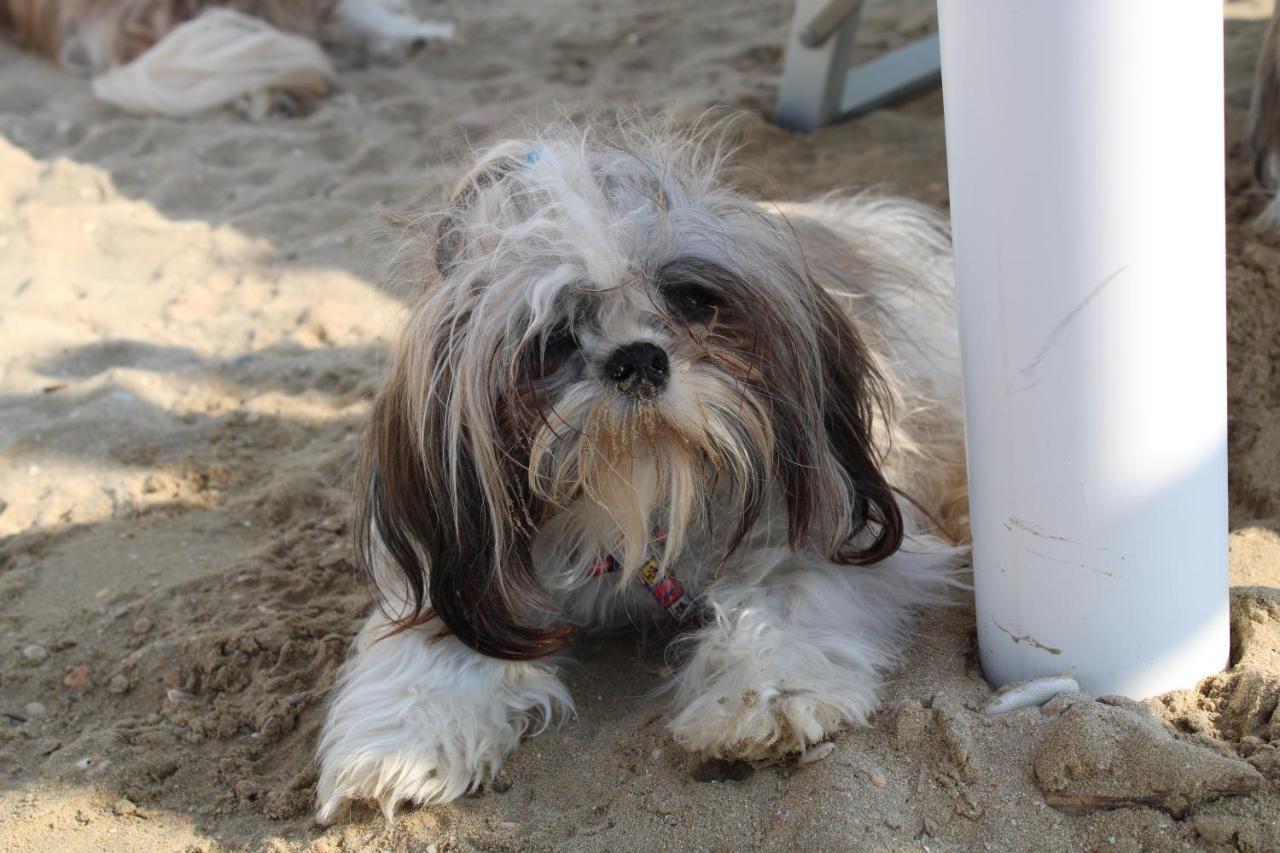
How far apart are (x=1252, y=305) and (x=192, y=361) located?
275 centimetres

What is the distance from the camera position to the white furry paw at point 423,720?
203 centimetres

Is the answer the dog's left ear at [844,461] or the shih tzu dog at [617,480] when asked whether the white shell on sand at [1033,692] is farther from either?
the dog's left ear at [844,461]

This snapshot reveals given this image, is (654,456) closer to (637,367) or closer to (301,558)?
(637,367)

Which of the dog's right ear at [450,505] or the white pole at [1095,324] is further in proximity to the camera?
the dog's right ear at [450,505]

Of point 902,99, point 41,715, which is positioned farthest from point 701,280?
point 902,99

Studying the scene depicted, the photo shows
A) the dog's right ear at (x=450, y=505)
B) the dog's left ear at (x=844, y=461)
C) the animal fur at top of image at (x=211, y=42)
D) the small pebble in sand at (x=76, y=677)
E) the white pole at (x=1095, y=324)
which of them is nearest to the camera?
the white pole at (x=1095, y=324)

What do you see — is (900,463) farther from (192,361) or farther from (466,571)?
(192,361)

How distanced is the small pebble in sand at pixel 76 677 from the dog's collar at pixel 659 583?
1.01 metres

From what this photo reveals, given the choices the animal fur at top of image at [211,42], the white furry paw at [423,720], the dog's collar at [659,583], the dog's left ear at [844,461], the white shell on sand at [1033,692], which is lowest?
the animal fur at top of image at [211,42]

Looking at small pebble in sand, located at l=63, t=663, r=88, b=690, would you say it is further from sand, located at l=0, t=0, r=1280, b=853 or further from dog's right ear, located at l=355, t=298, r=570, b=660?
dog's right ear, located at l=355, t=298, r=570, b=660

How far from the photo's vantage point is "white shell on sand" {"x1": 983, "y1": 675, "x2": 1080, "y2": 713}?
188 cm

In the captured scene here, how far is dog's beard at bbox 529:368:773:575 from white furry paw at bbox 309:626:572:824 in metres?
0.31

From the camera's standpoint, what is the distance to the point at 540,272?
1.94 metres

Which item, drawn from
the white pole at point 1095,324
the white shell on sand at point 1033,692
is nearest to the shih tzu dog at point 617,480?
the white shell on sand at point 1033,692
